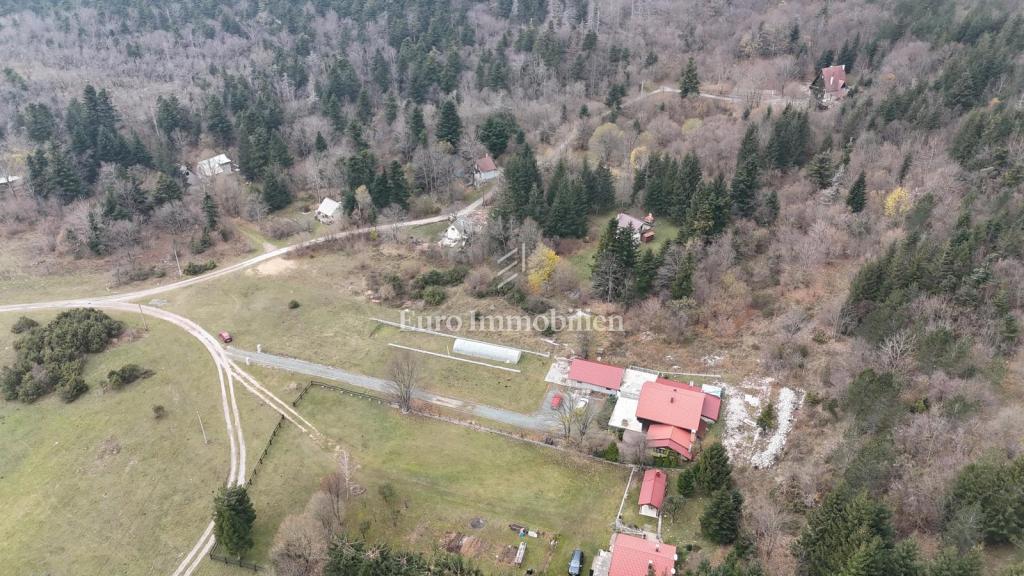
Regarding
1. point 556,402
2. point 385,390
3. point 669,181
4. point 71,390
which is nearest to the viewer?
point 556,402

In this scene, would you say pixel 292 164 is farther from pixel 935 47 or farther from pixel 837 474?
pixel 935 47

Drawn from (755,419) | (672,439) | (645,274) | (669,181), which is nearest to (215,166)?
(669,181)

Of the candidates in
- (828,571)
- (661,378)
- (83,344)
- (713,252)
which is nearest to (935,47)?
(713,252)

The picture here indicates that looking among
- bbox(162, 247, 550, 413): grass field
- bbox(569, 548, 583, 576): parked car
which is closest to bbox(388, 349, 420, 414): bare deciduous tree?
bbox(162, 247, 550, 413): grass field

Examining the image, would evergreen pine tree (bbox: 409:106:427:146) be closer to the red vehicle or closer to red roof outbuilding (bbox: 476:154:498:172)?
red roof outbuilding (bbox: 476:154:498:172)

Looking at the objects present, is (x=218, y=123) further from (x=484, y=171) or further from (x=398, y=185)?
(x=484, y=171)

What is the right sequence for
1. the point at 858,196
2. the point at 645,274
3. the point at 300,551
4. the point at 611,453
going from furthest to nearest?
the point at 858,196, the point at 645,274, the point at 611,453, the point at 300,551
